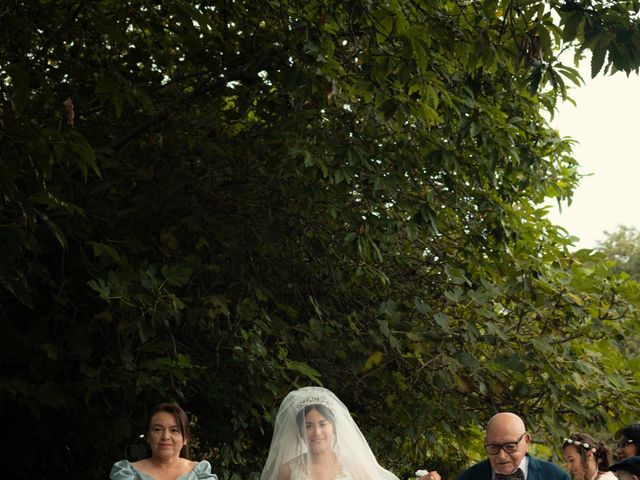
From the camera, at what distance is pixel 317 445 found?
6.89 m

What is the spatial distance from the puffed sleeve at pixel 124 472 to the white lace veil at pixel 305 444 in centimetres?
87

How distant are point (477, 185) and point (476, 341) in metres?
1.49

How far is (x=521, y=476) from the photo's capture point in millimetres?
5758

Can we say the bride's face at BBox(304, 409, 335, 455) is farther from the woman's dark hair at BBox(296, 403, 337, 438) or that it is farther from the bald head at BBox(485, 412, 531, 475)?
the bald head at BBox(485, 412, 531, 475)

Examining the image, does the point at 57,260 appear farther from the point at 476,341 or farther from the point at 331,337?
the point at 476,341

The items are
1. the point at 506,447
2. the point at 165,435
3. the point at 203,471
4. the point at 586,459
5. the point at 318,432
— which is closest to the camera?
the point at 506,447

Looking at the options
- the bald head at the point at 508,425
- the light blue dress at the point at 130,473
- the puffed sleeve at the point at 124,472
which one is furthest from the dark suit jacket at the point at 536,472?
the puffed sleeve at the point at 124,472

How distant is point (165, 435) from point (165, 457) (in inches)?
5.8

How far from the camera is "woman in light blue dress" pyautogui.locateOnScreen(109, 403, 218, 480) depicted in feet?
22.9

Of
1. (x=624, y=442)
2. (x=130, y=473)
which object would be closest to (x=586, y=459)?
(x=624, y=442)

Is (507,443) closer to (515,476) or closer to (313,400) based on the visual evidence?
(515,476)

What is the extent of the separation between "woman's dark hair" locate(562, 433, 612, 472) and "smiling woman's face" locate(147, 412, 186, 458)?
273cm

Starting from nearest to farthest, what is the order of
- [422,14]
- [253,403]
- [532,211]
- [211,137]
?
[422,14] → [253,403] → [211,137] → [532,211]

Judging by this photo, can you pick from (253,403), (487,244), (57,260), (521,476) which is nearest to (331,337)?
(253,403)
